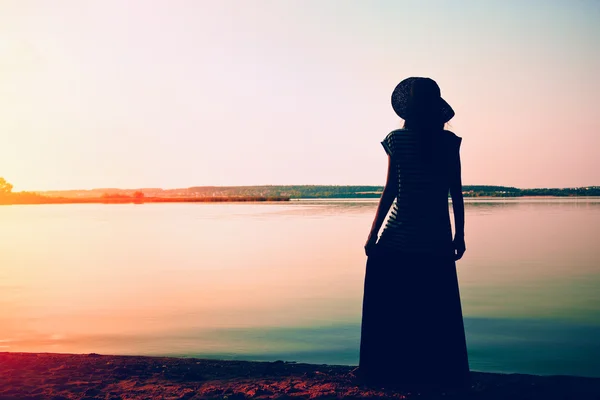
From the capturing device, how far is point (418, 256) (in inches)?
258

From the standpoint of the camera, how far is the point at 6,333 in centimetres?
1172

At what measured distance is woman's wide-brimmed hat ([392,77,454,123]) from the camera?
21.6 ft

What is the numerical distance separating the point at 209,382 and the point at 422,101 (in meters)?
4.04

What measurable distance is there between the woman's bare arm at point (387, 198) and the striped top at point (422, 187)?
59 mm

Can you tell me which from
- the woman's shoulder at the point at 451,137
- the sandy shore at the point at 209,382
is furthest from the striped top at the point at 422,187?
the sandy shore at the point at 209,382

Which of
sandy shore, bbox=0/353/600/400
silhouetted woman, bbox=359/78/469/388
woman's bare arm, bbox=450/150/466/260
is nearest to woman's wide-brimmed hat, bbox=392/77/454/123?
silhouetted woman, bbox=359/78/469/388

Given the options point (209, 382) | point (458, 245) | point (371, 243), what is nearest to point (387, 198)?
point (371, 243)

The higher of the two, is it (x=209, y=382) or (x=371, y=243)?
(x=371, y=243)

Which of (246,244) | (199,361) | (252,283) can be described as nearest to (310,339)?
(199,361)

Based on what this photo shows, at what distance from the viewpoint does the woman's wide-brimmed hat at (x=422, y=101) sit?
6.59 metres

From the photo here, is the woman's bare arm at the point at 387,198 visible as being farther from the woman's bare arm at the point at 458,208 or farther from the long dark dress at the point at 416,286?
the woman's bare arm at the point at 458,208

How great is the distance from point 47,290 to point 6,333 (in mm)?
5835

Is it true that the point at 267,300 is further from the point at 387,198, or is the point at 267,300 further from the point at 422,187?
the point at 422,187

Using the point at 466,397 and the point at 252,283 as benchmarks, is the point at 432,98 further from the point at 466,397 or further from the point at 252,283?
the point at 252,283
